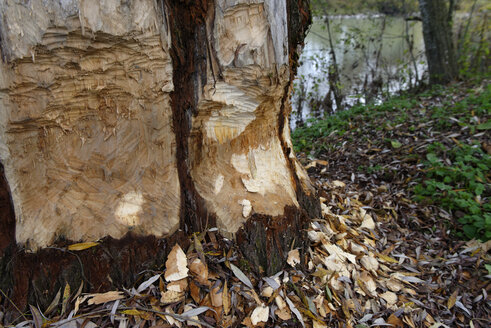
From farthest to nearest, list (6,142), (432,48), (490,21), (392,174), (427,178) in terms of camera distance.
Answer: (490,21), (432,48), (392,174), (427,178), (6,142)

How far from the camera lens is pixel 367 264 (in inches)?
78.9

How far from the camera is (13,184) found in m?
1.39

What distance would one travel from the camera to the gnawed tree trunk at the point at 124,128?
1.26 meters

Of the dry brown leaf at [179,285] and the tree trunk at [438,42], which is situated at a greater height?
the tree trunk at [438,42]

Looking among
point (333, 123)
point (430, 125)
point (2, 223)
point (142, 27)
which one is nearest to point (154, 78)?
point (142, 27)

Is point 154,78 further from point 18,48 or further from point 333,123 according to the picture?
point 333,123

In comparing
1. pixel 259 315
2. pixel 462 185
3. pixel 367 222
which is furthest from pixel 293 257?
pixel 462 185

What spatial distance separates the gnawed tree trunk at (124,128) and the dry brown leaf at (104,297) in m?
0.04

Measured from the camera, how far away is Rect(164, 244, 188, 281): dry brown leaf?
149 cm

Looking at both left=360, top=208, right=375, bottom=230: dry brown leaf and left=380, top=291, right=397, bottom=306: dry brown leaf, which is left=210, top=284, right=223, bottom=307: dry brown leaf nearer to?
left=380, top=291, right=397, bottom=306: dry brown leaf

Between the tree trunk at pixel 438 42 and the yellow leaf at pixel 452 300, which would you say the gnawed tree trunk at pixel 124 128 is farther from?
the tree trunk at pixel 438 42

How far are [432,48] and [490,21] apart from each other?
206cm

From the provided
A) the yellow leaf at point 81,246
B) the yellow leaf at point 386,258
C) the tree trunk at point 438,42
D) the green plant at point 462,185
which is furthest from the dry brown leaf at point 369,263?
the tree trunk at point 438,42

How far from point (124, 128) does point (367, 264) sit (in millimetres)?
1692
